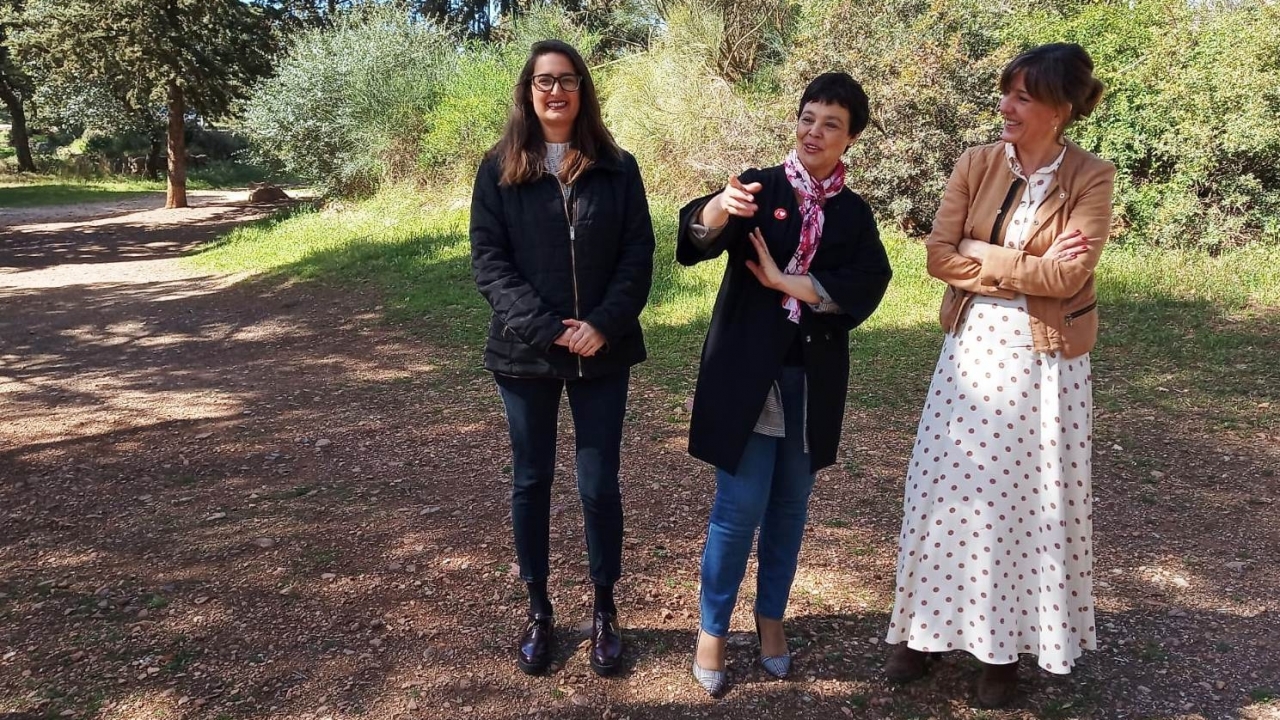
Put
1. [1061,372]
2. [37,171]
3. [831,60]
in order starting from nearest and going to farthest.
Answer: [1061,372], [831,60], [37,171]

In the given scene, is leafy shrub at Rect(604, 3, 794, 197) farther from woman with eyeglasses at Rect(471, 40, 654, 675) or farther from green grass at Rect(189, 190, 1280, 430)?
woman with eyeglasses at Rect(471, 40, 654, 675)

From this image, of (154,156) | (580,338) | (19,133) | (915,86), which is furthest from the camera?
(154,156)

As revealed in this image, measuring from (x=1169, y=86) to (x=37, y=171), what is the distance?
3091 centimetres

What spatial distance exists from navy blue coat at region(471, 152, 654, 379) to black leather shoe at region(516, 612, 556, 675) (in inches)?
35.6

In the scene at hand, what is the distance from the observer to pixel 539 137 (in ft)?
8.99

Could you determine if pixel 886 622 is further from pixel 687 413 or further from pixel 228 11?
pixel 228 11

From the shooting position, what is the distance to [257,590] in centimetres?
339

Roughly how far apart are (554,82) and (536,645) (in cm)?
184

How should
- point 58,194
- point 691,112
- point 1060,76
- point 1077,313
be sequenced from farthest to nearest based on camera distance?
point 58,194, point 691,112, point 1077,313, point 1060,76

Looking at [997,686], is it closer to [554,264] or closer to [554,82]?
[554,264]

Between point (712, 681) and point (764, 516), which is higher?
point (764, 516)

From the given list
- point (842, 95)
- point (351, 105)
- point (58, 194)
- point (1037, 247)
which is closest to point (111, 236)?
point (351, 105)

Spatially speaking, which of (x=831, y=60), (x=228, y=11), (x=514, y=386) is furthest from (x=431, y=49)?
(x=514, y=386)

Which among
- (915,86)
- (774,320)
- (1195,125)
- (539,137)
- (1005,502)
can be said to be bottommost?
(1005,502)
